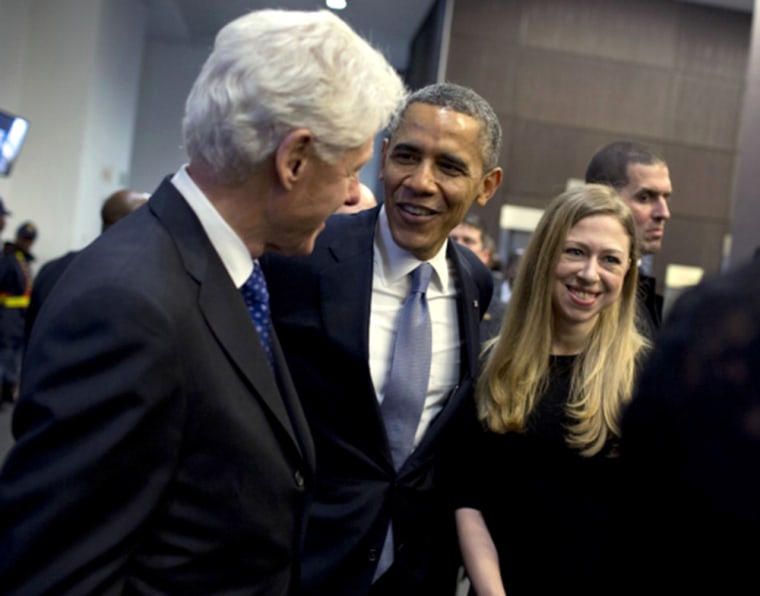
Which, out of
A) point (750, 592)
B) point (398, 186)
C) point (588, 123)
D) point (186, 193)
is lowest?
point (750, 592)

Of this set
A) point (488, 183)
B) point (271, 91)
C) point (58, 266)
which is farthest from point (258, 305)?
point (58, 266)

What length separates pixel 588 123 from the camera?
7836 millimetres

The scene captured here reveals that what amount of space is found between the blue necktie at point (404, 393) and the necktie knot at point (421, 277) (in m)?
0.10

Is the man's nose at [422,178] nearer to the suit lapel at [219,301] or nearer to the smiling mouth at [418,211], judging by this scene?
the smiling mouth at [418,211]

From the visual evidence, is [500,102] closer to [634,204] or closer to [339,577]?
[634,204]

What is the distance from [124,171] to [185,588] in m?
9.10

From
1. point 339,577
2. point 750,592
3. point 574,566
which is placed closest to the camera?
point 750,592

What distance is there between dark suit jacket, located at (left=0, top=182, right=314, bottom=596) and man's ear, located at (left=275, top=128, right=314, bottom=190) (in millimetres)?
148

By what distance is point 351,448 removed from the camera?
178cm

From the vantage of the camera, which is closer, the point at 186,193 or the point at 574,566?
the point at 186,193

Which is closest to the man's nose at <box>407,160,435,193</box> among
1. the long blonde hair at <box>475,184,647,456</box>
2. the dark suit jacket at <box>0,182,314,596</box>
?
the long blonde hair at <box>475,184,647,456</box>

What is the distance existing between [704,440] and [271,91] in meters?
0.84

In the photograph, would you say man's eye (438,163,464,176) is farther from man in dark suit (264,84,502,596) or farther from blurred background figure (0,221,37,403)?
blurred background figure (0,221,37,403)

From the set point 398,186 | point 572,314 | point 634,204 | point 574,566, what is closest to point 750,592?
point 574,566
